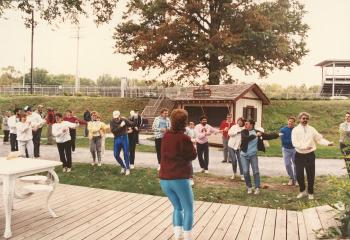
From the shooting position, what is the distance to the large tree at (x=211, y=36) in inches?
1177

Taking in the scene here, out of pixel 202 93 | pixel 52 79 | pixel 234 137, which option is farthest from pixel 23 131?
pixel 52 79

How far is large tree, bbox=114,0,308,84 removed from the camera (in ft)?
98.1

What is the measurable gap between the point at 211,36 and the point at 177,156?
2766 cm

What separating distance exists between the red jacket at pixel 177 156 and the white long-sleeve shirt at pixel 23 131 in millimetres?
8224

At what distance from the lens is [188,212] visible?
5.19m

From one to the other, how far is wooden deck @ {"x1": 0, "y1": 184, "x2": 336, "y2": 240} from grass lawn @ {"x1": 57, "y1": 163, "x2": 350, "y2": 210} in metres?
1.33

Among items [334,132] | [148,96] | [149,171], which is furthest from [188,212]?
[148,96]

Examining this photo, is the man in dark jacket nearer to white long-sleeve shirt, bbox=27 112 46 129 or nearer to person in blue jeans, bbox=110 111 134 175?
person in blue jeans, bbox=110 111 134 175

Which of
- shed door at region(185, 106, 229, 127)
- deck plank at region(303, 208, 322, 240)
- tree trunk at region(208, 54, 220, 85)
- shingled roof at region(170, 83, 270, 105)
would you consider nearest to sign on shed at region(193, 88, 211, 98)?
shingled roof at region(170, 83, 270, 105)

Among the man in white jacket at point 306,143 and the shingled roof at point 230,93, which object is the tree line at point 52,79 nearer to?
the shingled roof at point 230,93

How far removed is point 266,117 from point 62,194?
24842 millimetres

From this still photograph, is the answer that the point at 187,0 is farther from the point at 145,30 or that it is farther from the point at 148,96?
the point at 148,96

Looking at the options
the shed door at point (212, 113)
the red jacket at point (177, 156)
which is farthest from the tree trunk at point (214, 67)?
the red jacket at point (177, 156)

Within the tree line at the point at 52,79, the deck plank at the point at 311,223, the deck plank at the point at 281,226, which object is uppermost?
the tree line at the point at 52,79
